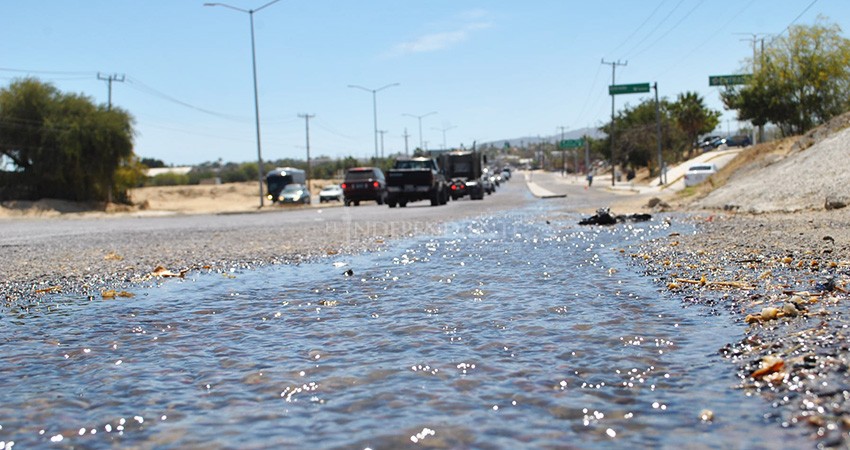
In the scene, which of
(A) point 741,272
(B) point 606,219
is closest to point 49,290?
(A) point 741,272

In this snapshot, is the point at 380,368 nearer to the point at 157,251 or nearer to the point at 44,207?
the point at 157,251

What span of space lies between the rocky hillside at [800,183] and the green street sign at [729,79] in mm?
30868

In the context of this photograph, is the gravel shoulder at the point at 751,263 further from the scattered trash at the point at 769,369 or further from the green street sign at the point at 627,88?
the green street sign at the point at 627,88

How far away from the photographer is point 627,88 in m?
58.5

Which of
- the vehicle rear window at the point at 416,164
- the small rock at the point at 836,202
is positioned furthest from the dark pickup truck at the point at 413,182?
the small rock at the point at 836,202

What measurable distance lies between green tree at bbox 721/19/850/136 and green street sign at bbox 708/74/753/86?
1.73 meters

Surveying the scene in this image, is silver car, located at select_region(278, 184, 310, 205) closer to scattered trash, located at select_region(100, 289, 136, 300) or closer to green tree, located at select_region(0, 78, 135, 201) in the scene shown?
green tree, located at select_region(0, 78, 135, 201)

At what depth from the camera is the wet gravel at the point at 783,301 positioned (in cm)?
453

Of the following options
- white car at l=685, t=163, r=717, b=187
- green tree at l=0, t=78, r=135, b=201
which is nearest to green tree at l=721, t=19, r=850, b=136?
white car at l=685, t=163, r=717, b=187

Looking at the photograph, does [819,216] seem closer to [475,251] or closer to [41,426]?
[475,251]

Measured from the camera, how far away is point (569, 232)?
19.2 m

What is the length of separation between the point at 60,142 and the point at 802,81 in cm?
4888

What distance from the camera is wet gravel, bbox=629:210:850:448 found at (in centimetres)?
453

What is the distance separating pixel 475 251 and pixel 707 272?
5444 mm
